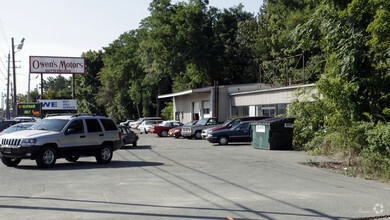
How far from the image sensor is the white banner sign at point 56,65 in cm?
5341

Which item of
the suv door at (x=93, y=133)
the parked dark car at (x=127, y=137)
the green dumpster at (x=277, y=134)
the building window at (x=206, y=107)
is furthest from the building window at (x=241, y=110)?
the suv door at (x=93, y=133)

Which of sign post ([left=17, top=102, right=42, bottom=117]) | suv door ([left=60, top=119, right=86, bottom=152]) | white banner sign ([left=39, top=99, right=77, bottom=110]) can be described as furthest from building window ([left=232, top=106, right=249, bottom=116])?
suv door ([left=60, top=119, right=86, bottom=152])

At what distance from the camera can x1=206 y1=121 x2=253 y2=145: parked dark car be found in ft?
87.5

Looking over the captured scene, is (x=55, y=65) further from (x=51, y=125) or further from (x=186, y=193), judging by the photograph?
(x=186, y=193)

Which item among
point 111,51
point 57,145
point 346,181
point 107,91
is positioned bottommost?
point 346,181

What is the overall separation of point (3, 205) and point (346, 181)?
28.2 ft

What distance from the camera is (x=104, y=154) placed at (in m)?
16.1

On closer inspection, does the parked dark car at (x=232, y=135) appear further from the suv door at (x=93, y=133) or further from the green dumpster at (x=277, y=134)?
the suv door at (x=93, y=133)

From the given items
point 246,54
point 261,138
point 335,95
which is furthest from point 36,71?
point 335,95

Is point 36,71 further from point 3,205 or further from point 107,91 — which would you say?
point 3,205

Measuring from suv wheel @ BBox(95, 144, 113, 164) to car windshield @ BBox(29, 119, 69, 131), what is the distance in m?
1.71

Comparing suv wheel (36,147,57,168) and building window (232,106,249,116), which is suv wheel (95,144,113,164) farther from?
building window (232,106,249,116)

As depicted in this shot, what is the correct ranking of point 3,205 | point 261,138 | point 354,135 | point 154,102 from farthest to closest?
point 154,102, point 261,138, point 354,135, point 3,205

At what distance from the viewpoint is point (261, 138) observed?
23000mm
